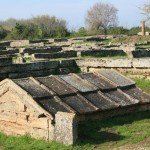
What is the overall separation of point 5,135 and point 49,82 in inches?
69.8

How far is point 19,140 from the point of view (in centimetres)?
1037

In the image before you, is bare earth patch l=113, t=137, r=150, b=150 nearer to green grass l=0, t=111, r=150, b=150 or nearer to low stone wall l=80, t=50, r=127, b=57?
green grass l=0, t=111, r=150, b=150

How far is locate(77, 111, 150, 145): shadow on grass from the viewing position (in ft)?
32.6

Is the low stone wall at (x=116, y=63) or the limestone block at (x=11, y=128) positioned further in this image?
the low stone wall at (x=116, y=63)

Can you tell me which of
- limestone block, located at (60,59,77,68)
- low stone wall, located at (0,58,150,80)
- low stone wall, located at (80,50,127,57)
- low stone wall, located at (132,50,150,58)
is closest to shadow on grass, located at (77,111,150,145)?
low stone wall, located at (0,58,150,80)

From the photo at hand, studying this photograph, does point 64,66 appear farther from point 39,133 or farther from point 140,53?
point 39,133

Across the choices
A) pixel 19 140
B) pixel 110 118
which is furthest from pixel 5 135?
pixel 110 118

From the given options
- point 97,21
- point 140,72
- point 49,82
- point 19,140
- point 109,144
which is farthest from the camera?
point 97,21

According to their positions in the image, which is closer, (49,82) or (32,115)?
Result: (32,115)

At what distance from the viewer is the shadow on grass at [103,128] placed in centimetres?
992

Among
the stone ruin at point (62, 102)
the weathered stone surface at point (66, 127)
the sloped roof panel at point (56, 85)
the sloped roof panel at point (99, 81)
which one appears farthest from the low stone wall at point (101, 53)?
the weathered stone surface at point (66, 127)

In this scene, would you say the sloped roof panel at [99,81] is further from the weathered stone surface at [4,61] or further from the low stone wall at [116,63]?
the low stone wall at [116,63]

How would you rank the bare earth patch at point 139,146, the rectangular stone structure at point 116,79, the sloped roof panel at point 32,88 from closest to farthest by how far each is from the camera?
the bare earth patch at point 139,146
the sloped roof panel at point 32,88
the rectangular stone structure at point 116,79

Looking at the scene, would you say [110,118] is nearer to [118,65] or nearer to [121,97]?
[121,97]
